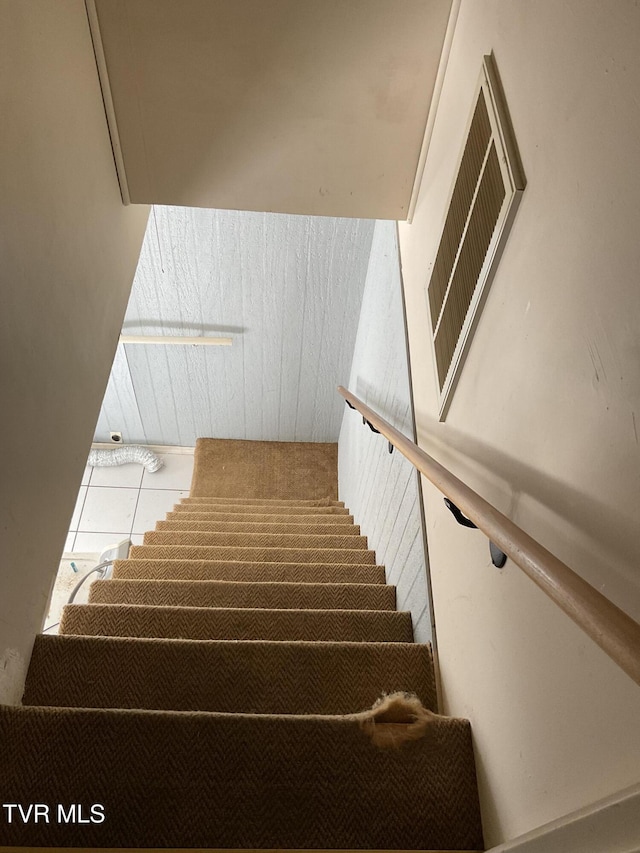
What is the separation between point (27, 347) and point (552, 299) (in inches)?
45.1

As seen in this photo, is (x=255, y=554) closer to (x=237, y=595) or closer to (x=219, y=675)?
(x=237, y=595)

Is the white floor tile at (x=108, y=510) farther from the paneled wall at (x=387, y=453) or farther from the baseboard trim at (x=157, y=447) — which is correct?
the paneled wall at (x=387, y=453)

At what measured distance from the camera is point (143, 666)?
1.54 meters

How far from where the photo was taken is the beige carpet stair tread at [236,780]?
112 cm

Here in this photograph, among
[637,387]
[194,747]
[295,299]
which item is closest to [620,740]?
[637,387]

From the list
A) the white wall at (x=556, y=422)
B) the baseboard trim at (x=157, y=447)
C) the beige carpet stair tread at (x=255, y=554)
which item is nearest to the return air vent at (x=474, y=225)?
the white wall at (x=556, y=422)

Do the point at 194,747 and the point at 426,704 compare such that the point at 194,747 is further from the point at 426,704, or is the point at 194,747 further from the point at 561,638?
the point at 561,638

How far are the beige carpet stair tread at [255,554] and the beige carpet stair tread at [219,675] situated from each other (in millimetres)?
1150

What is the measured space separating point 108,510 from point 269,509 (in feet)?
7.48

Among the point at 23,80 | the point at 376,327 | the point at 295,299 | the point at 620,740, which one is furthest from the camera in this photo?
the point at 295,299

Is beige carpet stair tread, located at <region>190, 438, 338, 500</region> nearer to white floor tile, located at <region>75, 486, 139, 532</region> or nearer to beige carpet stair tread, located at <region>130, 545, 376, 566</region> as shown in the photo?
white floor tile, located at <region>75, 486, 139, 532</region>

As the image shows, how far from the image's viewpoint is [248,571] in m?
2.47

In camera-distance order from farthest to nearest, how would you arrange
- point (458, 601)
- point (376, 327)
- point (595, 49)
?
1. point (376, 327)
2. point (458, 601)
3. point (595, 49)

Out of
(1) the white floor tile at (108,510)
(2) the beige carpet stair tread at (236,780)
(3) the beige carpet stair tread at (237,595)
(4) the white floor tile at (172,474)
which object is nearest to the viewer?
(2) the beige carpet stair tread at (236,780)
